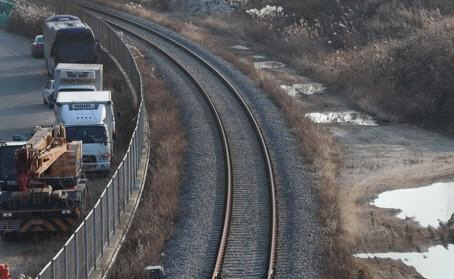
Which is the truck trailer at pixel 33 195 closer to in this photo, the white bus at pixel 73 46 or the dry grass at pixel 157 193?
the dry grass at pixel 157 193

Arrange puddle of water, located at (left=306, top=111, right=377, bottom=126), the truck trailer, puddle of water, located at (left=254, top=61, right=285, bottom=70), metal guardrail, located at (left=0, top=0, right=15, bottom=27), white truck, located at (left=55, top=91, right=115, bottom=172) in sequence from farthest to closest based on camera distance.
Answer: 1. metal guardrail, located at (left=0, top=0, right=15, bottom=27)
2. puddle of water, located at (left=254, top=61, right=285, bottom=70)
3. puddle of water, located at (left=306, top=111, right=377, bottom=126)
4. white truck, located at (left=55, top=91, right=115, bottom=172)
5. the truck trailer

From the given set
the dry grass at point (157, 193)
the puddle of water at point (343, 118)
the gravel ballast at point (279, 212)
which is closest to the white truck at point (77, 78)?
the dry grass at point (157, 193)

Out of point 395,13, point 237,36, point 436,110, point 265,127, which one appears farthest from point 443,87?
point 237,36

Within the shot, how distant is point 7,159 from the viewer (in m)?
22.5

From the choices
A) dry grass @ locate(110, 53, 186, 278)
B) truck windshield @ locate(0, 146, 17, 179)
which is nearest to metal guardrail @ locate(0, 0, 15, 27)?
dry grass @ locate(110, 53, 186, 278)

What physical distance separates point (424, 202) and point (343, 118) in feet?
31.8

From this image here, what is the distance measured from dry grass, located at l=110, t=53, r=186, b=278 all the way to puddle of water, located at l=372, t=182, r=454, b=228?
601cm

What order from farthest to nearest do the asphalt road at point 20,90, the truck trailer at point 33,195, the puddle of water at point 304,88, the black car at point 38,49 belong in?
the black car at point 38,49
the puddle of water at point 304,88
the asphalt road at point 20,90
the truck trailer at point 33,195


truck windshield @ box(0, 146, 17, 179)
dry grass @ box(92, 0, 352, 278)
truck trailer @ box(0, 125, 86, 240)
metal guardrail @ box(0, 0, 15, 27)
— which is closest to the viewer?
dry grass @ box(92, 0, 352, 278)

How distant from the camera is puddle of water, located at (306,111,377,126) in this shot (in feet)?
109

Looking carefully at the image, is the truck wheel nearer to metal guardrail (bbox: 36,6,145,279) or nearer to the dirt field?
metal guardrail (bbox: 36,6,145,279)

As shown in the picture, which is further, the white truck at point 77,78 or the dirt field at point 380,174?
the white truck at point 77,78

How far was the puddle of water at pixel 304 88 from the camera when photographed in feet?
126

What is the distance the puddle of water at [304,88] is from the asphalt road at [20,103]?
10578 mm
